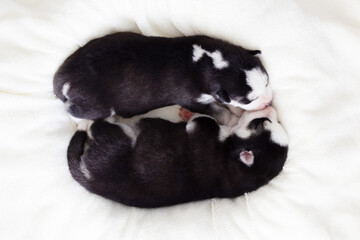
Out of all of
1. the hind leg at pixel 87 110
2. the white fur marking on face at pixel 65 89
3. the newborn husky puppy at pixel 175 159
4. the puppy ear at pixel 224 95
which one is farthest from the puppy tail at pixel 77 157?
the puppy ear at pixel 224 95

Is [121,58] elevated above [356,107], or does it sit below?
above

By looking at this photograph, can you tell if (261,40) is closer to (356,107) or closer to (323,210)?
(356,107)

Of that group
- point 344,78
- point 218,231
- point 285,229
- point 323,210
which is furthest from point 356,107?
point 218,231

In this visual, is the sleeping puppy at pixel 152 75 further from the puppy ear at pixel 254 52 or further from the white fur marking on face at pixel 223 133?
the white fur marking on face at pixel 223 133

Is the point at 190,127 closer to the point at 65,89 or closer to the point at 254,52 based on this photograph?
the point at 254,52

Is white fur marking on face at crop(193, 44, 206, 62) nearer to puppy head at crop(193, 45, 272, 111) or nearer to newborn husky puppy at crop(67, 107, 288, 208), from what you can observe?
puppy head at crop(193, 45, 272, 111)

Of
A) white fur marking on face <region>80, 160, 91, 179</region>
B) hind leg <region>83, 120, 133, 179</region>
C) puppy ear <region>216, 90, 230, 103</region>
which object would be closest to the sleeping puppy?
puppy ear <region>216, 90, 230, 103</region>
